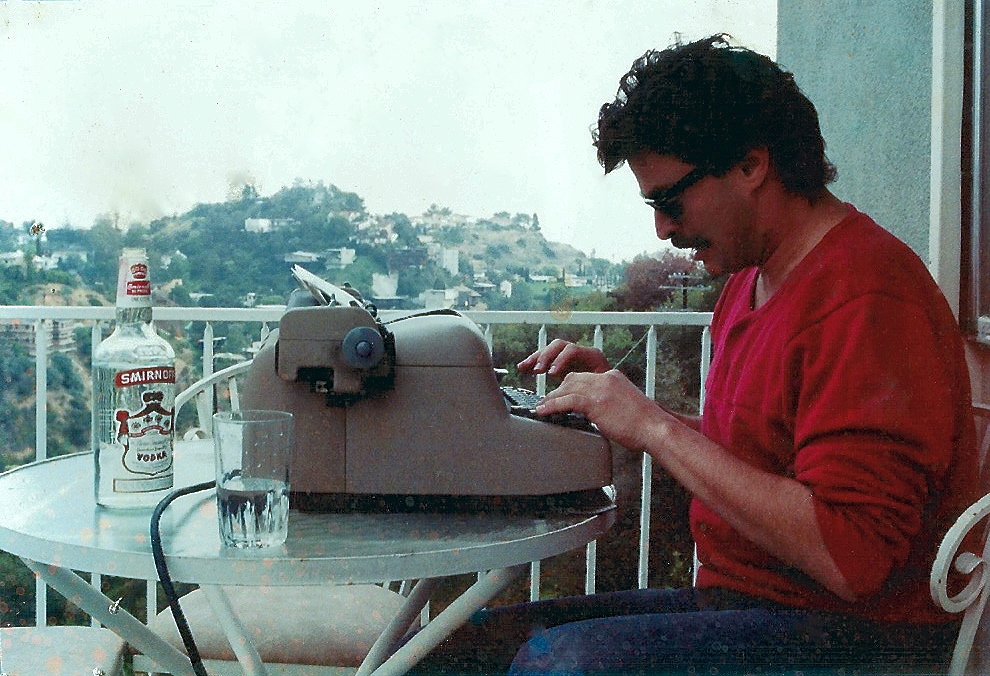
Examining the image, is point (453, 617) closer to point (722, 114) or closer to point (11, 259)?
point (722, 114)

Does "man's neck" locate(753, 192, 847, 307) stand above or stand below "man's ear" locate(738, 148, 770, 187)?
below

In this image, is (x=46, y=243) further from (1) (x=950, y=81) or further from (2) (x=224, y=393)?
(1) (x=950, y=81)

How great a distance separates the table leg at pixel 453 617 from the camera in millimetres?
968

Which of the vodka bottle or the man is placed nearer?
the man

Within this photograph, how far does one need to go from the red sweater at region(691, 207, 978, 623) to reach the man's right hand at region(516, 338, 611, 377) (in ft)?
1.01

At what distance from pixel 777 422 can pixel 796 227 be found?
30 cm

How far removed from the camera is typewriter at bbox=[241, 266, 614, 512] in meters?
1.05

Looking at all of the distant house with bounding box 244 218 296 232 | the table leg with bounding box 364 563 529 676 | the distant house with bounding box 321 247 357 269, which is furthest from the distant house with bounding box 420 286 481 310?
the table leg with bounding box 364 563 529 676

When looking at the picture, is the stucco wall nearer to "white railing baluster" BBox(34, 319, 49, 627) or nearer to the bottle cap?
the bottle cap

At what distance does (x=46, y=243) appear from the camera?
8.27 feet

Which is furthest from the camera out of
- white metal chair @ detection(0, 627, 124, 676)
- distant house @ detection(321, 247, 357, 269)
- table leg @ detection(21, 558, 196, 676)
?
distant house @ detection(321, 247, 357, 269)

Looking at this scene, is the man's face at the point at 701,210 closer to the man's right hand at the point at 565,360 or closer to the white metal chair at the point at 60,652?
the man's right hand at the point at 565,360

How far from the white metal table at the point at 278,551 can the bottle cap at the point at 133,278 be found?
273mm

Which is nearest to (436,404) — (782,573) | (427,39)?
(782,573)
